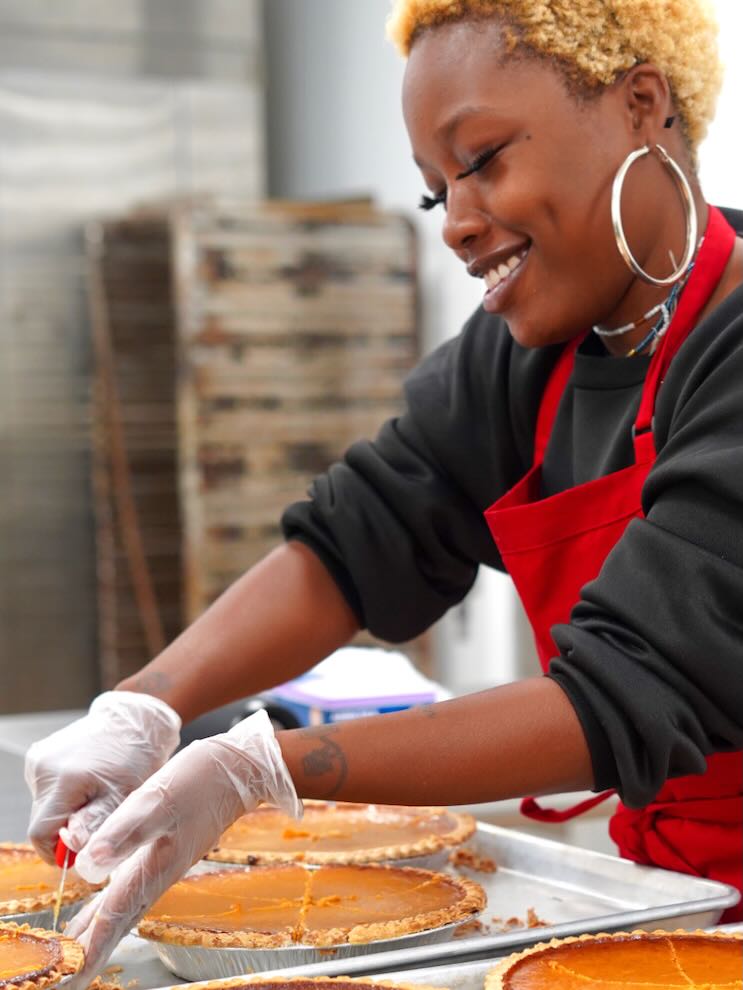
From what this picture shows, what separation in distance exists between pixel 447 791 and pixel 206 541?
10.8 feet

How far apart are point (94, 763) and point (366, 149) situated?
156 inches

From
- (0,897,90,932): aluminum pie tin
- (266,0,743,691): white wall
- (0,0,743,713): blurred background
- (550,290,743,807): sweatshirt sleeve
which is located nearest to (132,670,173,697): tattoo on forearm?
(0,897,90,932): aluminum pie tin

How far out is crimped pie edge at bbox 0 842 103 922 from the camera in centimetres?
144

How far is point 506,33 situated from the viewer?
1478 millimetres

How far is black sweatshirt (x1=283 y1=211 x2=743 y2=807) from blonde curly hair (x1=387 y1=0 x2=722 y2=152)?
274mm

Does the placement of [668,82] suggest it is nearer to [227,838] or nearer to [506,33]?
[506,33]

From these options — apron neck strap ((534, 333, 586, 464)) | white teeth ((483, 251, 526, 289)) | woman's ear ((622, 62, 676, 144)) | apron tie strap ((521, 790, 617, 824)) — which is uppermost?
woman's ear ((622, 62, 676, 144))

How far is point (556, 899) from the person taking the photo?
1.61 metres

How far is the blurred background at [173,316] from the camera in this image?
15.0 ft

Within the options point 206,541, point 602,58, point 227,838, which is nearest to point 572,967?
point 227,838

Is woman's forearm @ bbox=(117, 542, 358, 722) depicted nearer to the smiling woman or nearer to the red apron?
the smiling woman

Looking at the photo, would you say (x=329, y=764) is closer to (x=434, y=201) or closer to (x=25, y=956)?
(x=25, y=956)

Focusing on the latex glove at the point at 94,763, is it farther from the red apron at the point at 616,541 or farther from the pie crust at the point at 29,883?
the red apron at the point at 616,541

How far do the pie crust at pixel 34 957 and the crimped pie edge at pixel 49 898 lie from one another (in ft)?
0.25
